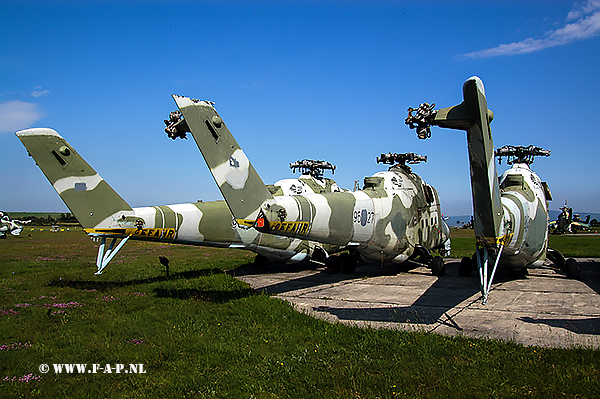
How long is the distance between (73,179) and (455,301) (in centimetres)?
1202

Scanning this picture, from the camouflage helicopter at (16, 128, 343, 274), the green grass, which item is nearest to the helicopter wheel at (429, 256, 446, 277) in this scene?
the camouflage helicopter at (16, 128, 343, 274)

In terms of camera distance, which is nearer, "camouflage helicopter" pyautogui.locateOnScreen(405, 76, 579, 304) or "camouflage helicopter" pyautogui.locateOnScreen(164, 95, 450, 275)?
"camouflage helicopter" pyautogui.locateOnScreen(405, 76, 579, 304)

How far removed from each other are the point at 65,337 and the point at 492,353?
28.0ft

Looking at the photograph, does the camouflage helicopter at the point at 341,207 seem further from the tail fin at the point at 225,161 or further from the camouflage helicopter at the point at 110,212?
the camouflage helicopter at the point at 110,212

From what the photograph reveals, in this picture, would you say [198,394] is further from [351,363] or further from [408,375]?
[408,375]

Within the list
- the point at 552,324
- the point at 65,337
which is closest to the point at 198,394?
the point at 65,337

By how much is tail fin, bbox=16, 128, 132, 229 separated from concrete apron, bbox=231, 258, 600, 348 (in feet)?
19.5

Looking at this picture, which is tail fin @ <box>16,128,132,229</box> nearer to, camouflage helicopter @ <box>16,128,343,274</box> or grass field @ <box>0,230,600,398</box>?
camouflage helicopter @ <box>16,128,343,274</box>

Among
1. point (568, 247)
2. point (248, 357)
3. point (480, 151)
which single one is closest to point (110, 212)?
point (248, 357)

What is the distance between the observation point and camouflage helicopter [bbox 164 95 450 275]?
10414 mm

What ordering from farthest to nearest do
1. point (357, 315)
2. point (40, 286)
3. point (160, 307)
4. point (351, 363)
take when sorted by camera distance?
point (40, 286), point (160, 307), point (357, 315), point (351, 363)

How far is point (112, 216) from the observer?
496 inches

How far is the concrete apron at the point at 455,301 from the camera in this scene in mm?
8531

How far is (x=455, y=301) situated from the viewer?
37.8 ft
